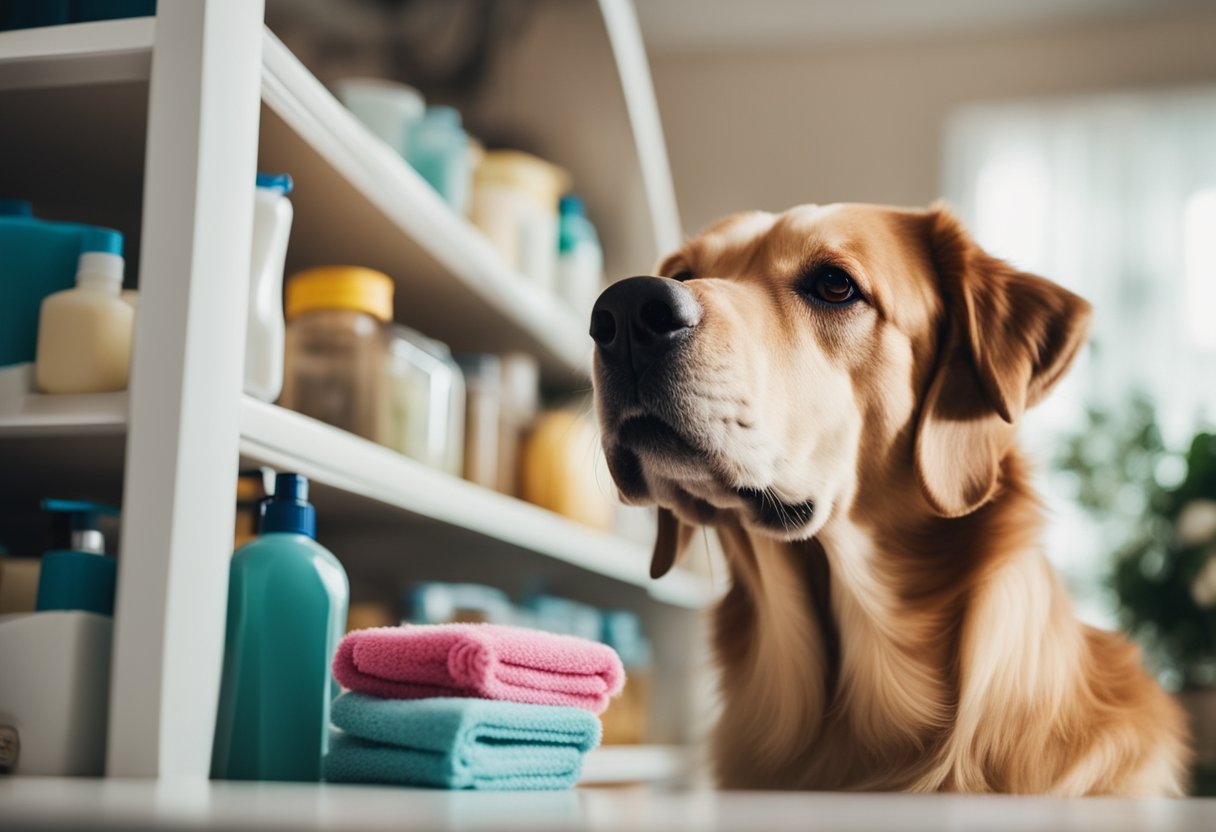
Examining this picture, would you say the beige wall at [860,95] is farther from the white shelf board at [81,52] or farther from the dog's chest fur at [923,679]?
the white shelf board at [81,52]

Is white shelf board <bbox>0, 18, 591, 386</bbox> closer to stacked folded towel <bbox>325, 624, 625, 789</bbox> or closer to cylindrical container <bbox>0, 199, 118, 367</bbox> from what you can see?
cylindrical container <bbox>0, 199, 118, 367</bbox>

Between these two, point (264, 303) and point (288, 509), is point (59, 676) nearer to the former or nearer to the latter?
point (288, 509)

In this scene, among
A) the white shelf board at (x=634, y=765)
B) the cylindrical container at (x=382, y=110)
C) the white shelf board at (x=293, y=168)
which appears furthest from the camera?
the white shelf board at (x=634, y=765)

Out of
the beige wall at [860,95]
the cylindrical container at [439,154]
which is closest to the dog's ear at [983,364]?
the cylindrical container at [439,154]

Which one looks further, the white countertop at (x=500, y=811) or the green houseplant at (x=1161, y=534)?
the green houseplant at (x=1161, y=534)

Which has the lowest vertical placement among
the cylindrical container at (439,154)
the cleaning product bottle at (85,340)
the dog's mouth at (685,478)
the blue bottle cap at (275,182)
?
the dog's mouth at (685,478)

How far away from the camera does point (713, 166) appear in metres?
3.12

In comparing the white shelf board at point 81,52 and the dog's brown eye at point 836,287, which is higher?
the white shelf board at point 81,52

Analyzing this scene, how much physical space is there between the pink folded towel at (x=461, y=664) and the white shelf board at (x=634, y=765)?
560 mm

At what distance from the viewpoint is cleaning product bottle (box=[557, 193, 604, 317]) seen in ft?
6.30

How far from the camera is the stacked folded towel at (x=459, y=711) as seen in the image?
0.79 m

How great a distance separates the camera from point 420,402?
134 cm

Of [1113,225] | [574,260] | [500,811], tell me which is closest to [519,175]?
[574,260]

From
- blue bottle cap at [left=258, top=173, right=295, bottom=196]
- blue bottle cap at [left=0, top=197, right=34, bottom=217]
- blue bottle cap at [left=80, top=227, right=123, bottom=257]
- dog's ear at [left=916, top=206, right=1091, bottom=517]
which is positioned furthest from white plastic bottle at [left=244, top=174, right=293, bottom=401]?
dog's ear at [left=916, top=206, right=1091, bottom=517]
